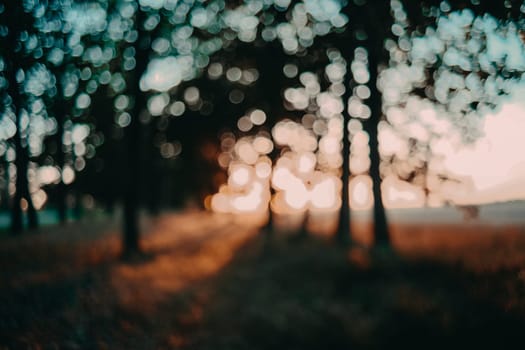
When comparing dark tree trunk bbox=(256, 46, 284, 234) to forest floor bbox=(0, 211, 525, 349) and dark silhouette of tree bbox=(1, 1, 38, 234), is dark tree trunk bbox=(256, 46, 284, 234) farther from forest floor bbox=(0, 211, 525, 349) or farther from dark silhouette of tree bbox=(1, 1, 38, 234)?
dark silhouette of tree bbox=(1, 1, 38, 234)

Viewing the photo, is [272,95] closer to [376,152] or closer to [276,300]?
[376,152]

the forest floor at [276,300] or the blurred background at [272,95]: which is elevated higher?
the blurred background at [272,95]

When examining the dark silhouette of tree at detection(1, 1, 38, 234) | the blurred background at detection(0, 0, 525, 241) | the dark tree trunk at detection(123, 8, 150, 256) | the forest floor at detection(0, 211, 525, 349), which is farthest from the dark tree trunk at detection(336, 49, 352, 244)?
the dark silhouette of tree at detection(1, 1, 38, 234)

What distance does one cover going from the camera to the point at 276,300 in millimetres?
8891

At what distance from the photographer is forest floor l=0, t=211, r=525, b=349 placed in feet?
19.1

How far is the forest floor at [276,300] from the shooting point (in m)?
5.81

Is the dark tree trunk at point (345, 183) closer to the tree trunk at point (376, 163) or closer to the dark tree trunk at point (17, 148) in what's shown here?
the tree trunk at point (376, 163)

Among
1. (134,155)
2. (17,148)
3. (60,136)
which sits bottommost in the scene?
(17,148)

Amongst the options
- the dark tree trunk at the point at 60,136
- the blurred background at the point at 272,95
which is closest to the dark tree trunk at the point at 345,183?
the blurred background at the point at 272,95

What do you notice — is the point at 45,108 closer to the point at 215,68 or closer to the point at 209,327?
Answer: the point at 209,327

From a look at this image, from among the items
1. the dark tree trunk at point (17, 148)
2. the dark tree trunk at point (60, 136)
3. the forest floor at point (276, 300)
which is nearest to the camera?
the forest floor at point (276, 300)

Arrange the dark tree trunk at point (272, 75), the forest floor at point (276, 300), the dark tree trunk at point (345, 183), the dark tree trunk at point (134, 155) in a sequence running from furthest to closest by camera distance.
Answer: the dark tree trunk at point (345, 183), the dark tree trunk at point (134, 155), the dark tree trunk at point (272, 75), the forest floor at point (276, 300)

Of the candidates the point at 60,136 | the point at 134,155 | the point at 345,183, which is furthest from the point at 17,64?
the point at 345,183

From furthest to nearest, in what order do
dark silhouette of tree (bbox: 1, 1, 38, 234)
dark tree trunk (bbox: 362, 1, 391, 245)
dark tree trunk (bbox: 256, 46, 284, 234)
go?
dark tree trunk (bbox: 362, 1, 391, 245) → dark tree trunk (bbox: 256, 46, 284, 234) → dark silhouette of tree (bbox: 1, 1, 38, 234)
